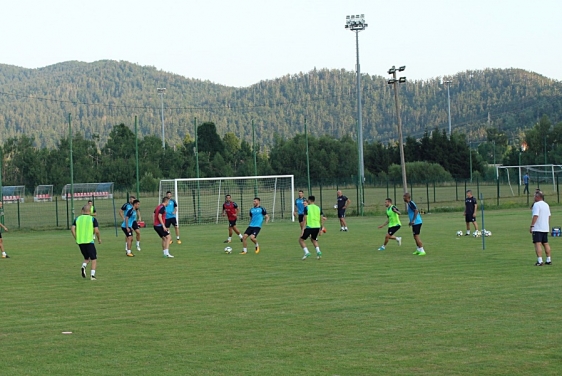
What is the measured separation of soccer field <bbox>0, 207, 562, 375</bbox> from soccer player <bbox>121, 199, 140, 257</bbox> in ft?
1.89

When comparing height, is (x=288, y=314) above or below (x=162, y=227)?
below

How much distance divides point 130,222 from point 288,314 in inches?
548

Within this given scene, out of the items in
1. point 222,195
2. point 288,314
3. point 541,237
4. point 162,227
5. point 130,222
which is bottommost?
point 288,314

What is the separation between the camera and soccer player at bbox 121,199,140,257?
26.0 meters

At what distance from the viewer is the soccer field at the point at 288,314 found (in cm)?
1002

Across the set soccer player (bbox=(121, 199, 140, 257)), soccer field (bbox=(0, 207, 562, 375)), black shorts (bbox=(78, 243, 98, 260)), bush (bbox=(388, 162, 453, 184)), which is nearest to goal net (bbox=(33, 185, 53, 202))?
bush (bbox=(388, 162, 453, 184))

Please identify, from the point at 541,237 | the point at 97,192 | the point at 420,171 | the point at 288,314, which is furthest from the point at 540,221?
the point at 420,171

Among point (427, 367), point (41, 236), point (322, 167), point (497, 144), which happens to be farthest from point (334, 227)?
point (497, 144)

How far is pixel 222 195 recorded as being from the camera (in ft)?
163

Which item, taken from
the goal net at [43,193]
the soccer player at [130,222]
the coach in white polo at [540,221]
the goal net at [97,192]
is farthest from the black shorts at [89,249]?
the goal net at [43,193]

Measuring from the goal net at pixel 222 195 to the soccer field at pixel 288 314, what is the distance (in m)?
19.9

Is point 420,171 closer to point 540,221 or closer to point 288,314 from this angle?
point 540,221

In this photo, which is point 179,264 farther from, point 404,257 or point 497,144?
point 497,144

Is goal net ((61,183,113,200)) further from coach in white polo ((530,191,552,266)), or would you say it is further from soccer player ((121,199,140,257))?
coach in white polo ((530,191,552,266))
